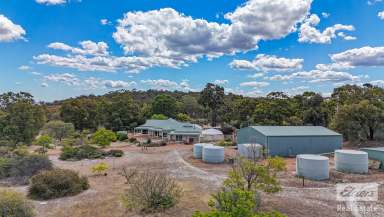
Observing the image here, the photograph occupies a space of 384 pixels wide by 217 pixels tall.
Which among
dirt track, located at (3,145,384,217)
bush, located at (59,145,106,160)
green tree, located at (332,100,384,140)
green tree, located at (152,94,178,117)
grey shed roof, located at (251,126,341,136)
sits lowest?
dirt track, located at (3,145,384,217)

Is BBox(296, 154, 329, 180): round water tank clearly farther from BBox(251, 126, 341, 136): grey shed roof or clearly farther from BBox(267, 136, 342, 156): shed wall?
BBox(251, 126, 341, 136): grey shed roof

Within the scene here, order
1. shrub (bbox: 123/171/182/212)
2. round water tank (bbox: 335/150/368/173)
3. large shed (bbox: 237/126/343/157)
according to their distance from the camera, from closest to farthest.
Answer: shrub (bbox: 123/171/182/212), round water tank (bbox: 335/150/368/173), large shed (bbox: 237/126/343/157)

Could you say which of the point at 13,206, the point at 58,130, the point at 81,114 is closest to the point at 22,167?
the point at 13,206

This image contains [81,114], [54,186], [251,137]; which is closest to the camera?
[54,186]

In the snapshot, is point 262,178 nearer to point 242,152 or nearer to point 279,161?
point 279,161

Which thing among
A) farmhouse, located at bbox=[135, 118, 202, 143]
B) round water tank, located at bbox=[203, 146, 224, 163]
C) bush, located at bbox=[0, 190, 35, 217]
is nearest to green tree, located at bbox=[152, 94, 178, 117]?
farmhouse, located at bbox=[135, 118, 202, 143]

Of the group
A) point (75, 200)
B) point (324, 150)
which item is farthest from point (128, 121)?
point (75, 200)

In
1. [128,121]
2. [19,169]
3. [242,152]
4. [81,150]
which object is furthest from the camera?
[128,121]

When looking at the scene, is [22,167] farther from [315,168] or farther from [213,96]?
[213,96]
